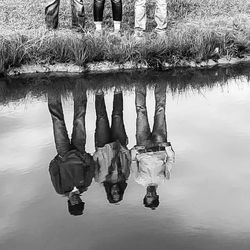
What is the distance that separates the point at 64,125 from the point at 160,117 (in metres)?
1.17

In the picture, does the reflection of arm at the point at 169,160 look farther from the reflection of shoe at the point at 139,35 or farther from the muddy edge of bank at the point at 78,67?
the reflection of shoe at the point at 139,35

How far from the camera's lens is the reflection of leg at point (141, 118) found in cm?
653

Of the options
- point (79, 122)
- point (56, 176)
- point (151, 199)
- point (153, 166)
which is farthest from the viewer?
point (79, 122)

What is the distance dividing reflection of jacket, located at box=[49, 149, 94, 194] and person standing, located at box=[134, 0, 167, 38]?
4646 millimetres

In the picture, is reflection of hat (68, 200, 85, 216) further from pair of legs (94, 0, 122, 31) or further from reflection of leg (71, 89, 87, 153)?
pair of legs (94, 0, 122, 31)

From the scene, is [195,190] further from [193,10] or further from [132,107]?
[193,10]

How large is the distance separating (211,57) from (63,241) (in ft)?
21.3

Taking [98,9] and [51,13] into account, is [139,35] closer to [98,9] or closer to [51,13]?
[98,9]

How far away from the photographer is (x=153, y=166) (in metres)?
5.53

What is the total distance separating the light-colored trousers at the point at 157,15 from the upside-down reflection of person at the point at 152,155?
3.04 m

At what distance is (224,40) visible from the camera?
401 inches

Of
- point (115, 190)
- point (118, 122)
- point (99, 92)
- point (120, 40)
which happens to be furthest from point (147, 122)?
point (120, 40)

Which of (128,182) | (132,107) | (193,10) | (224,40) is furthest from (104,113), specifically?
(193,10)

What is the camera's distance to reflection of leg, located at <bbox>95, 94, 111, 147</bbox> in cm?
640
